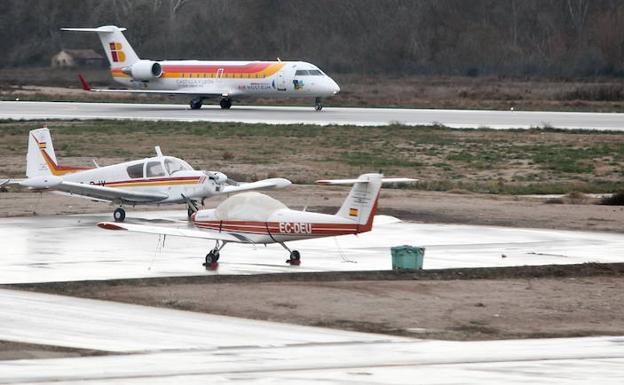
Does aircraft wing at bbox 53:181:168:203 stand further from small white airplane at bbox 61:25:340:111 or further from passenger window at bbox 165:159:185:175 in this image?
small white airplane at bbox 61:25:340:111

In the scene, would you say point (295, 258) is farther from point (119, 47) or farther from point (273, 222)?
point (119, 47)

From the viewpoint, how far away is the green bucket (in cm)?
2644

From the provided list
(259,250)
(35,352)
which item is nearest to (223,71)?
(259,250)

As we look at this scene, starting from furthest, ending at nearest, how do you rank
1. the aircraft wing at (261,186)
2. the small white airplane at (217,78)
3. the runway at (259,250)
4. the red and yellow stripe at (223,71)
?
1. the red and yellow stripe at (223,71)
2. the small white airplane at (217,78)
3. the aircraft wing at (261,186)
4. the runway at (259,250)

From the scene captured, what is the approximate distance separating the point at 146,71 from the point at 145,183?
161 feet

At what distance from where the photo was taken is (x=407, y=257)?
26453 millimetres

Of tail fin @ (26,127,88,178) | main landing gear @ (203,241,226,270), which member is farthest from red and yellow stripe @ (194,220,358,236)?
tail fin @ (26,127,88,178)

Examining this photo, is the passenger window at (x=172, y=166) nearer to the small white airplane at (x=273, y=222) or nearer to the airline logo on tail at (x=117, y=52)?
the small white airplane at (x=273, y=222)

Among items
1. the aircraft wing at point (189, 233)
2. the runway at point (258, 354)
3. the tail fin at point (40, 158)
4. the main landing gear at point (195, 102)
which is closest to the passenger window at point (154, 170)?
the tail fin at point (40, 158)

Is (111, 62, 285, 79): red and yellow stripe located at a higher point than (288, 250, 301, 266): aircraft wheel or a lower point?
higher

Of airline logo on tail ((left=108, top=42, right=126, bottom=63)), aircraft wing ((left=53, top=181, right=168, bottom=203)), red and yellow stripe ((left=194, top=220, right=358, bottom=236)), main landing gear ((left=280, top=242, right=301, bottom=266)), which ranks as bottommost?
main landing gear ((left=280, top=242, right=301, bottom=266))

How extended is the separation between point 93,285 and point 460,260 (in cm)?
778

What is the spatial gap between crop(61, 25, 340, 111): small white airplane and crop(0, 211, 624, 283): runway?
4410 centimetres

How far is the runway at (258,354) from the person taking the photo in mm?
17156
